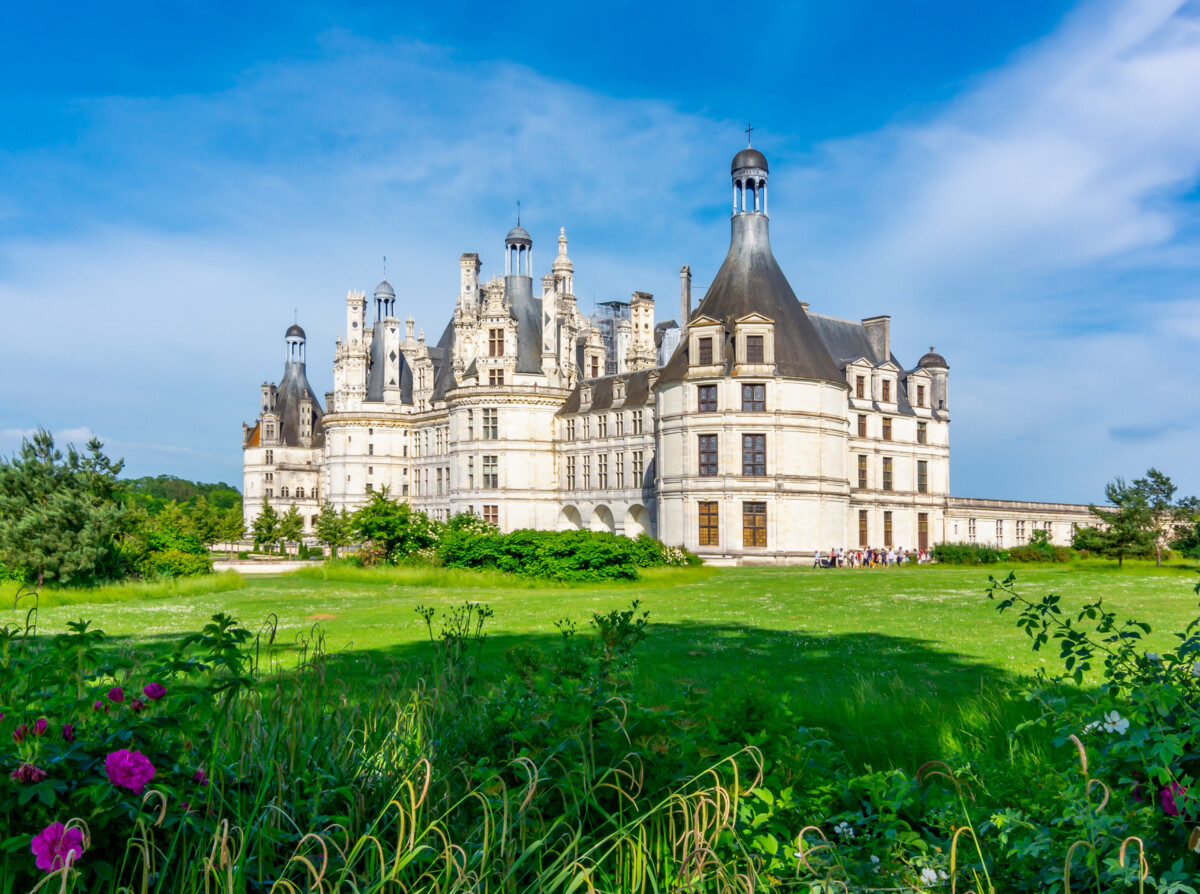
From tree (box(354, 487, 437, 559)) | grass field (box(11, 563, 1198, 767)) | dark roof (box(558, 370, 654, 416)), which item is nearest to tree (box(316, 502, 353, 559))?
tree (box(354, 487, 437, 559))

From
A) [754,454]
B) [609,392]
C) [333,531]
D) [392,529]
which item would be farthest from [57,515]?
[609,392]

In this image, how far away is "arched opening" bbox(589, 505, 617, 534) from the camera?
185ft

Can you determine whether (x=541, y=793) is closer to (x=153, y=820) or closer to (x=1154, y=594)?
(x=153, y=820)

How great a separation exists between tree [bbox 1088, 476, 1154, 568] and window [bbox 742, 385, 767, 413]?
48.5 ft

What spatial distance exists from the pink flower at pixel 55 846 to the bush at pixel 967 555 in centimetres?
4517

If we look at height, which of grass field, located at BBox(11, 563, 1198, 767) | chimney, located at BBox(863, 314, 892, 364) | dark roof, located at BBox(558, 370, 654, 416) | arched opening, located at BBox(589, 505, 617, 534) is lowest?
grass field, located at BBox(11, 563, 1198, 767)

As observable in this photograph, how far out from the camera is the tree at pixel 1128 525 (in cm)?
3450

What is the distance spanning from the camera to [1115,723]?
4629mm

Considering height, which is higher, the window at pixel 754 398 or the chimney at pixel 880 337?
the chimney at pixel 880 337

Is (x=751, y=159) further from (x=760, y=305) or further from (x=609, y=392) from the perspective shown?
(x=609, y=392)

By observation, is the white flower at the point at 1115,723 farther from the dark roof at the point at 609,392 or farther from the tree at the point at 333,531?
the dark roof at the point at 609,392

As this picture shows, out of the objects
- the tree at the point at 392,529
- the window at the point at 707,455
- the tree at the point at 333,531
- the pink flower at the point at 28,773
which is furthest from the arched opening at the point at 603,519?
the pink flower at the point at 28,773

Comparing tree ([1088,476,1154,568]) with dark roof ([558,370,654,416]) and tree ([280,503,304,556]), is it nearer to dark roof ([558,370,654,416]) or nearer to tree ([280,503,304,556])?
dark roof ([558,370,654,416])

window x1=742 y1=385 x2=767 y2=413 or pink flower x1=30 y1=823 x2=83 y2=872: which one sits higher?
window x1=742 y1=385 x2=767 y2=413
